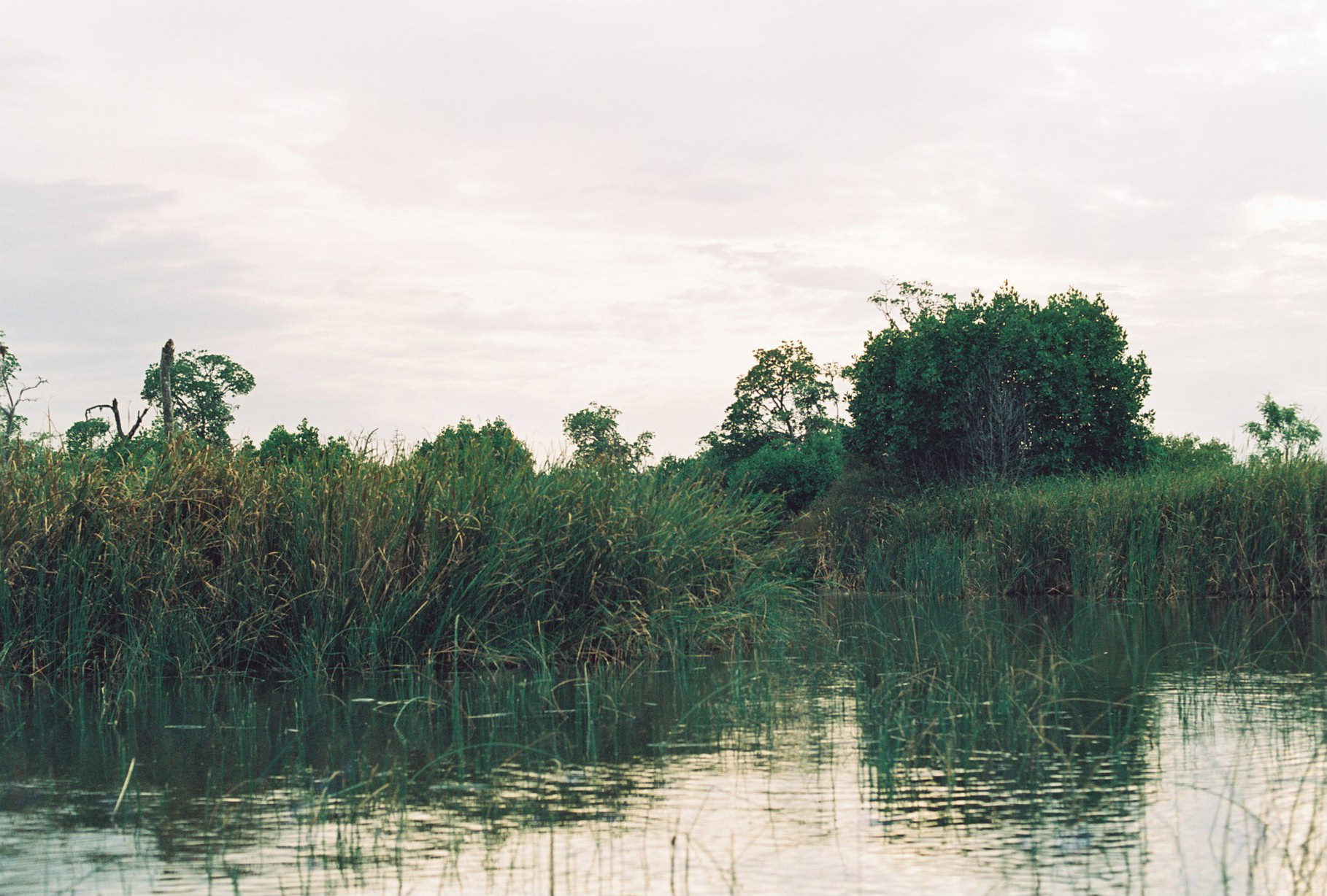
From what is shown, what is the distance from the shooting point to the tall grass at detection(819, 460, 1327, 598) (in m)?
19.2

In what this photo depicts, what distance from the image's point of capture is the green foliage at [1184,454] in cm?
3281

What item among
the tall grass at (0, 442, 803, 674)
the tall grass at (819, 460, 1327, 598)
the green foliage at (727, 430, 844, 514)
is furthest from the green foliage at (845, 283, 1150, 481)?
the tall grass at (0, 442, 803, 674)

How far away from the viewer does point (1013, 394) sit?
33.7 m

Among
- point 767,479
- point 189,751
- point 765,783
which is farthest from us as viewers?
point 767,479

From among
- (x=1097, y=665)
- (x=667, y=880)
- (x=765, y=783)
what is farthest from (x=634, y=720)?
(x=1097, y=665)

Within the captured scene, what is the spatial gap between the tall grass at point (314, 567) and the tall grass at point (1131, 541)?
1093 centimetres

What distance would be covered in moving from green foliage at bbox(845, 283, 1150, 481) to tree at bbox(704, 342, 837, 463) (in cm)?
1963

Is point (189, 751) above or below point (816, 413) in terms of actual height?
below

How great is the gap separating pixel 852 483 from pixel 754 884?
32.3m

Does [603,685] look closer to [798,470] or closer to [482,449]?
[482,449]

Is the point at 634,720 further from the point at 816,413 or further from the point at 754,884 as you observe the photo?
the point at 816,413

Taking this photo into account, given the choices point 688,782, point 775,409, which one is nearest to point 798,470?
point 775,409

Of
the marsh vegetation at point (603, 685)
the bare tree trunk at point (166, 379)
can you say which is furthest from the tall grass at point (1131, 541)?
the bare tree trunk at point (166, 379)

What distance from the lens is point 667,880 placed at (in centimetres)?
465
